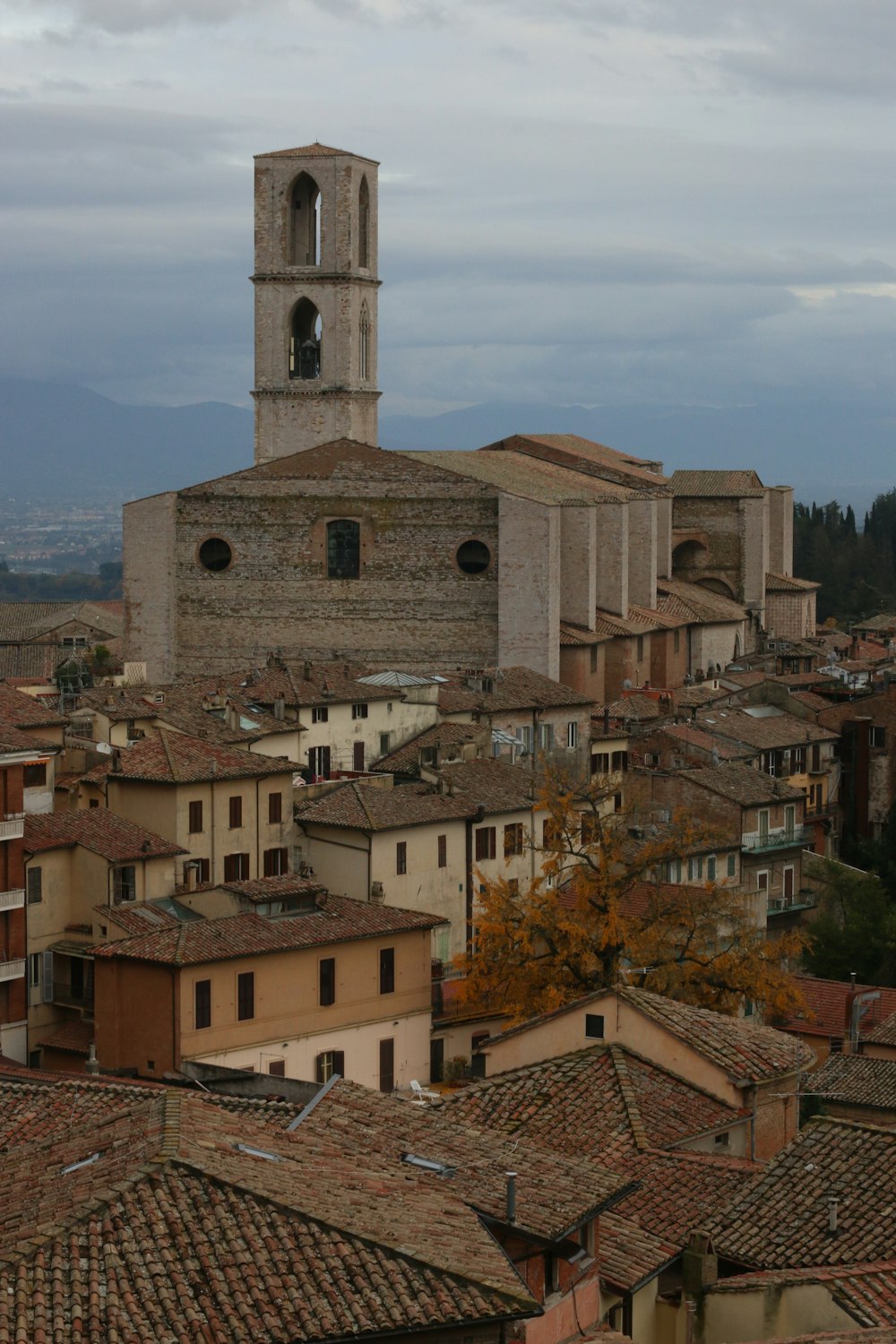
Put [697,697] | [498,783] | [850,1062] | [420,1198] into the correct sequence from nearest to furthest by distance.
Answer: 1. [420,1198]
2. [850,1062]
3. [498,783]
4. [697,697]

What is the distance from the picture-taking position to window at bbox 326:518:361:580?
160 feet

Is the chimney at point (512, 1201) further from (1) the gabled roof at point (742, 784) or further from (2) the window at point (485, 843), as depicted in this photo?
(1) the gabled roof at point (742, 784)

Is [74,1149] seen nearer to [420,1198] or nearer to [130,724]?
[420,1198]

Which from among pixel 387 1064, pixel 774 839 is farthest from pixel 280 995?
pixel 774 839

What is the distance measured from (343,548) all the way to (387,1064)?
2281cm

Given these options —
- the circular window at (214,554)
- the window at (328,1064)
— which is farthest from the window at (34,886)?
the circular window at (214,554)

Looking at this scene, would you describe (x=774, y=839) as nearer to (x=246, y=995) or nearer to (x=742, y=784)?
(x=742, y=784)

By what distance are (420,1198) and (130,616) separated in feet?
124

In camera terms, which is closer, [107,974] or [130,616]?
[107,974]

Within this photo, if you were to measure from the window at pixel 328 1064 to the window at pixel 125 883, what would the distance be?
379 centimetres

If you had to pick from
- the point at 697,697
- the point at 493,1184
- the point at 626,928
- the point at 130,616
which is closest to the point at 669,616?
the point at 697,697

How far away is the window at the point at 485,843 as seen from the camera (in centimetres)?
3250

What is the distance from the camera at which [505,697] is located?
40.4 metres

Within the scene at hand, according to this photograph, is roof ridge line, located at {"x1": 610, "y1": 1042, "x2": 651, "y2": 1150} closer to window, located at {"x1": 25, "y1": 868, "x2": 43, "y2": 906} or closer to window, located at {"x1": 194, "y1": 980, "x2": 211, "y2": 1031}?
window, located at {"x1": 194, "y1": 980, "x2": 211, "y2": 1031}
